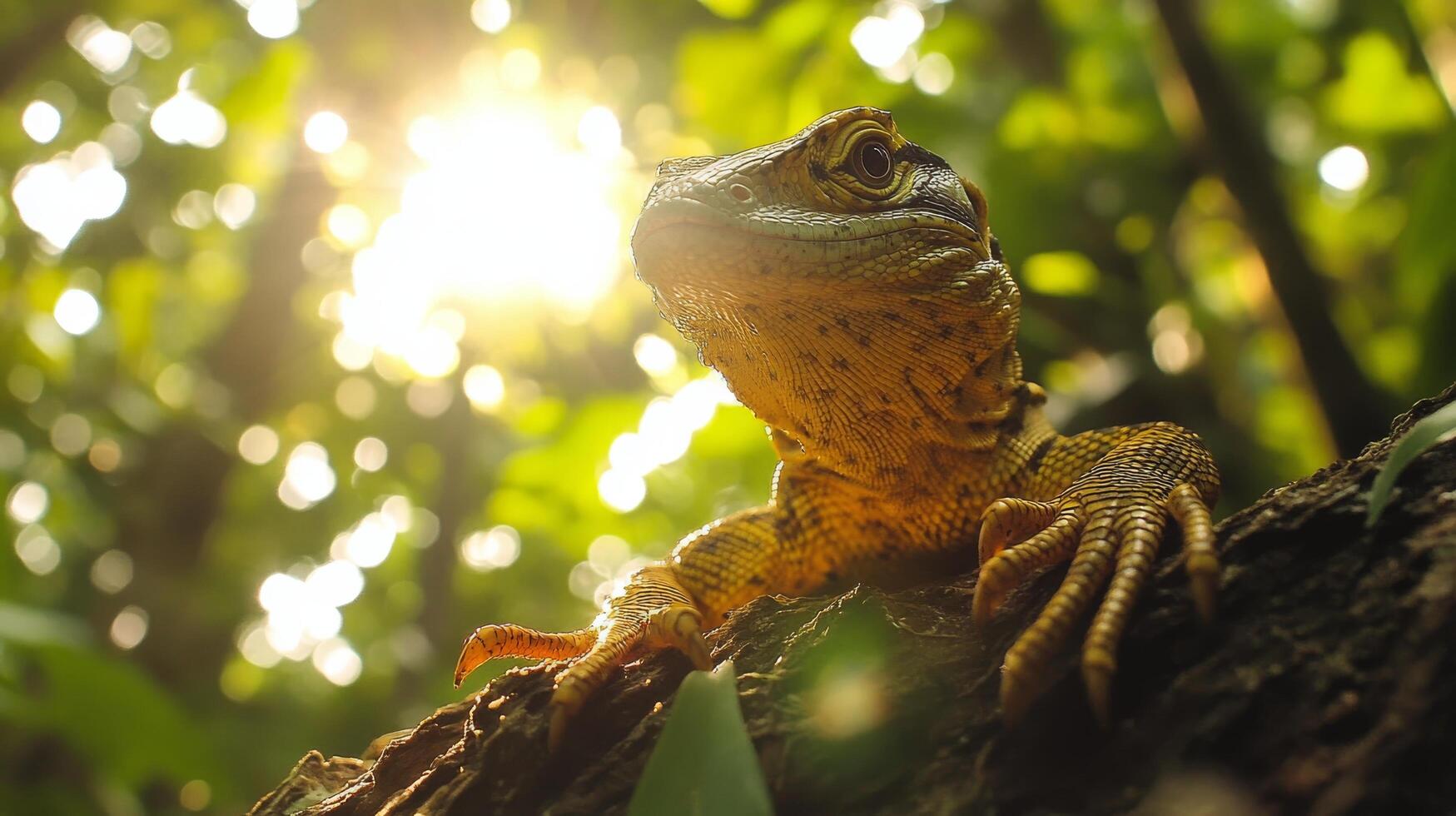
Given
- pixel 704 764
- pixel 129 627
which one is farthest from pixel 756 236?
pixel 129 627

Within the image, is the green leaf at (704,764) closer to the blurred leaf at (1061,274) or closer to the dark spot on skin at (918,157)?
the dark spot on skin at (918,157)

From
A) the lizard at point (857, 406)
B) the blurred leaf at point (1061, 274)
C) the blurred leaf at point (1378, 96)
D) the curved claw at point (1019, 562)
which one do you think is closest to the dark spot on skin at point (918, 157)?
the lizard at point (857, 406)

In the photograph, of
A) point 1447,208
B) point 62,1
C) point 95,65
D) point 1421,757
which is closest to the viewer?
point 1421,757

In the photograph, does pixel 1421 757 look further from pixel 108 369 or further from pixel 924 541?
pixel 108 369

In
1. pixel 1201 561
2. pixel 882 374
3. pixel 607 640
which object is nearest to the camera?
pixel 1201 561

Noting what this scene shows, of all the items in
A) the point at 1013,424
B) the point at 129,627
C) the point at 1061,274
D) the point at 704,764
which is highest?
the point at 129,627

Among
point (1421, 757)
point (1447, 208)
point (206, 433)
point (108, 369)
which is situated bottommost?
point (1421, 757)

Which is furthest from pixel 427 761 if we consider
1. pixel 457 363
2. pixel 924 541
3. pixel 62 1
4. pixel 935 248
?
pixel 62 1

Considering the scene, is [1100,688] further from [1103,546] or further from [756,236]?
[756,236]
